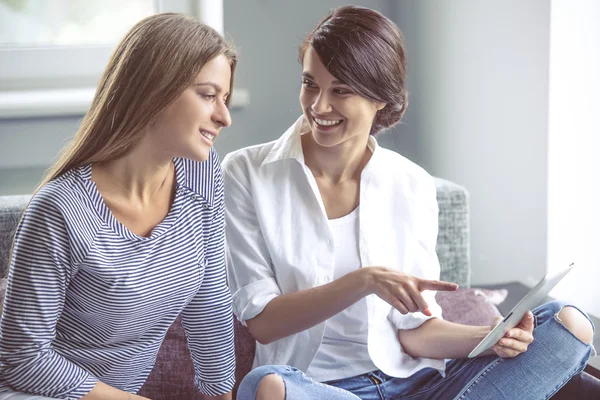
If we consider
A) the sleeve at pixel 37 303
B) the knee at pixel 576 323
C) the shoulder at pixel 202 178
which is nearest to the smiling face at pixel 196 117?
the shoulder at pixel 202 178

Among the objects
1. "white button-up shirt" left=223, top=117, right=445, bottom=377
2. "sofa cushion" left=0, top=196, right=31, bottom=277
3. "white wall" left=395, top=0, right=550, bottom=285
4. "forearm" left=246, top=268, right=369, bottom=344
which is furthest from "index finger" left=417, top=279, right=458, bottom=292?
"white wall" left=395, top=0, right=550, bottom=285

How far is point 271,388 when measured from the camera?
4.46 feet

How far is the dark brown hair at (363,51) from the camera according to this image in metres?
1.53

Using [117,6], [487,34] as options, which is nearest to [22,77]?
[117,6]

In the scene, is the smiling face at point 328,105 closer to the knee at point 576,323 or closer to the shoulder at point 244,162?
the shoulder at point 244,162

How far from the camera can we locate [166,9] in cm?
271

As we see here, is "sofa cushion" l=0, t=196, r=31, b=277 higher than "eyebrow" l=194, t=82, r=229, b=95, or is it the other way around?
"eyebrow" l=194, t=82, r=229, b=95

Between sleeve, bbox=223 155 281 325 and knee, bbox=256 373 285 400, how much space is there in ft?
0.59

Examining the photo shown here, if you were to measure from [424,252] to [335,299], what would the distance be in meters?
0.29

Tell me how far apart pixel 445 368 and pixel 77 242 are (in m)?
0.77

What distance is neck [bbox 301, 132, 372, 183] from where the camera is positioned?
1.65 metres

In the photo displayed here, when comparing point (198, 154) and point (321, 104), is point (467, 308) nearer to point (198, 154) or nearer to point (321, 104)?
point (321, 104)

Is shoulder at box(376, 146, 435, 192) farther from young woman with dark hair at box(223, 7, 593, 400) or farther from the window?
the window

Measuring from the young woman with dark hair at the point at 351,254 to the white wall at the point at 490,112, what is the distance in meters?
0.98
